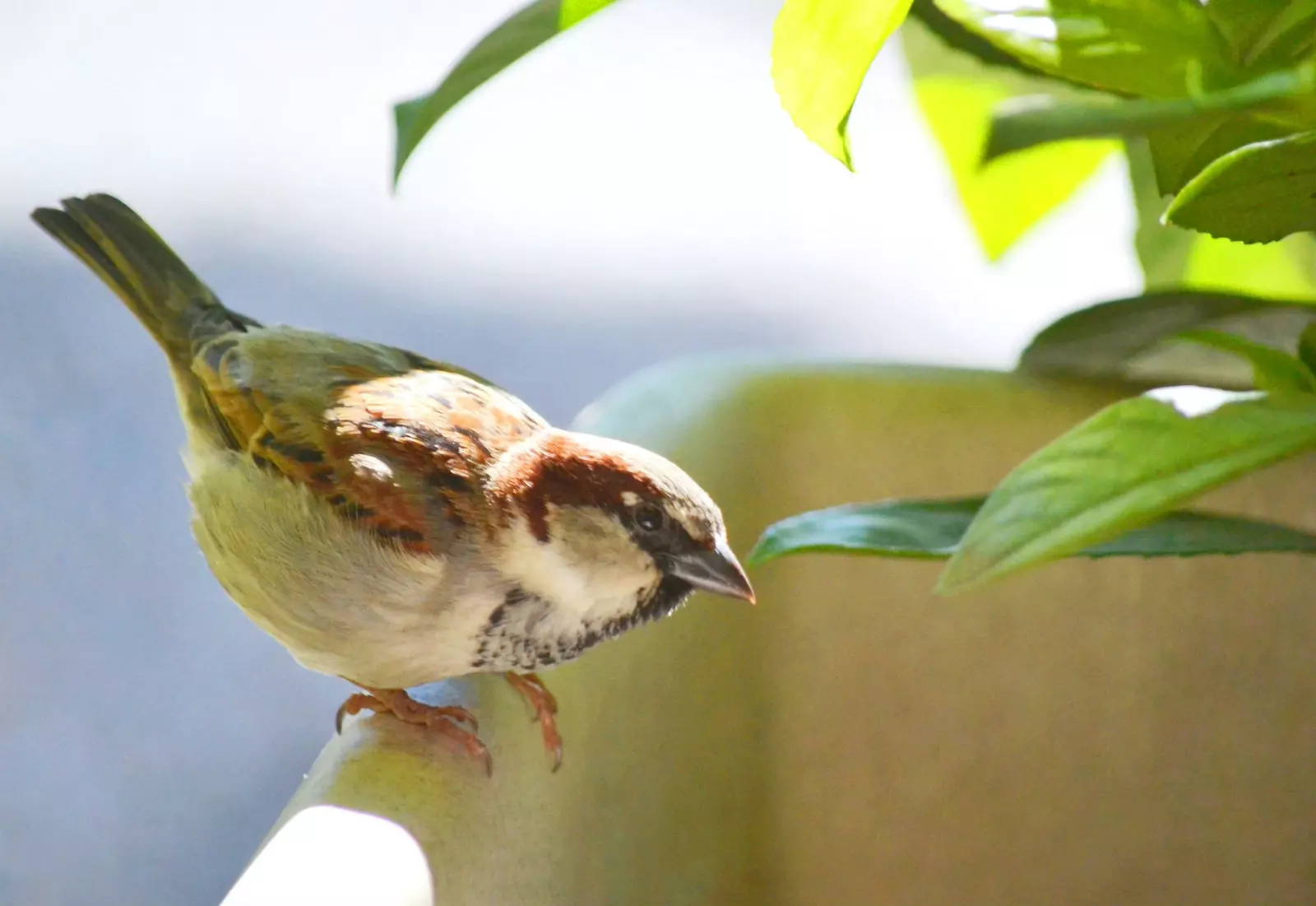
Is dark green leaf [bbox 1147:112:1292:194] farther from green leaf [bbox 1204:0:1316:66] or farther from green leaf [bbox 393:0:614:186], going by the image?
green leaf [bbox 393:0:614:186]

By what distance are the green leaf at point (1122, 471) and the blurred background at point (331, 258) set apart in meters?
0.84

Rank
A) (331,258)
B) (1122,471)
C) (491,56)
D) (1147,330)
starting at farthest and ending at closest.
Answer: (331,258) → (1147,330) → (491,56) → (1122,471)

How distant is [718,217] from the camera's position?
5.74 feet

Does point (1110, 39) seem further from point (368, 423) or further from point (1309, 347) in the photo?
point (368, 423)

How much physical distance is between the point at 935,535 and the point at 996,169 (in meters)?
0.39

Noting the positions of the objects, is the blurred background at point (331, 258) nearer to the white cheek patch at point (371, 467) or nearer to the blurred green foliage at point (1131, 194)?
the blurred green foliage at point (1131, 194)

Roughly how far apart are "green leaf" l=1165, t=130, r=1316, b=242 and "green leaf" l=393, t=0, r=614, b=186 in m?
0.27

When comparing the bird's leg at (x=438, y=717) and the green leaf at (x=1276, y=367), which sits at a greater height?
the green leaf at (x=1276, y=367)

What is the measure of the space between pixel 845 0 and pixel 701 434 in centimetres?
33

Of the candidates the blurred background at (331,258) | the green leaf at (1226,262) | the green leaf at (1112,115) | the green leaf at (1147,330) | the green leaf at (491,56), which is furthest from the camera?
the blurred background at (331,258)

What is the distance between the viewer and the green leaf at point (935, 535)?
46 centimetres

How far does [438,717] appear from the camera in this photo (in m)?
0.61

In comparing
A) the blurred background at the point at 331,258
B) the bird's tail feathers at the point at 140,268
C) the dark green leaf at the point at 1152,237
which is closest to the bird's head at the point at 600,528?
the bird's tail feathers at the point at 140,268

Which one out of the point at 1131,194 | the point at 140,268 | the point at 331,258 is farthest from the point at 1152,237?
the point at 331,258
